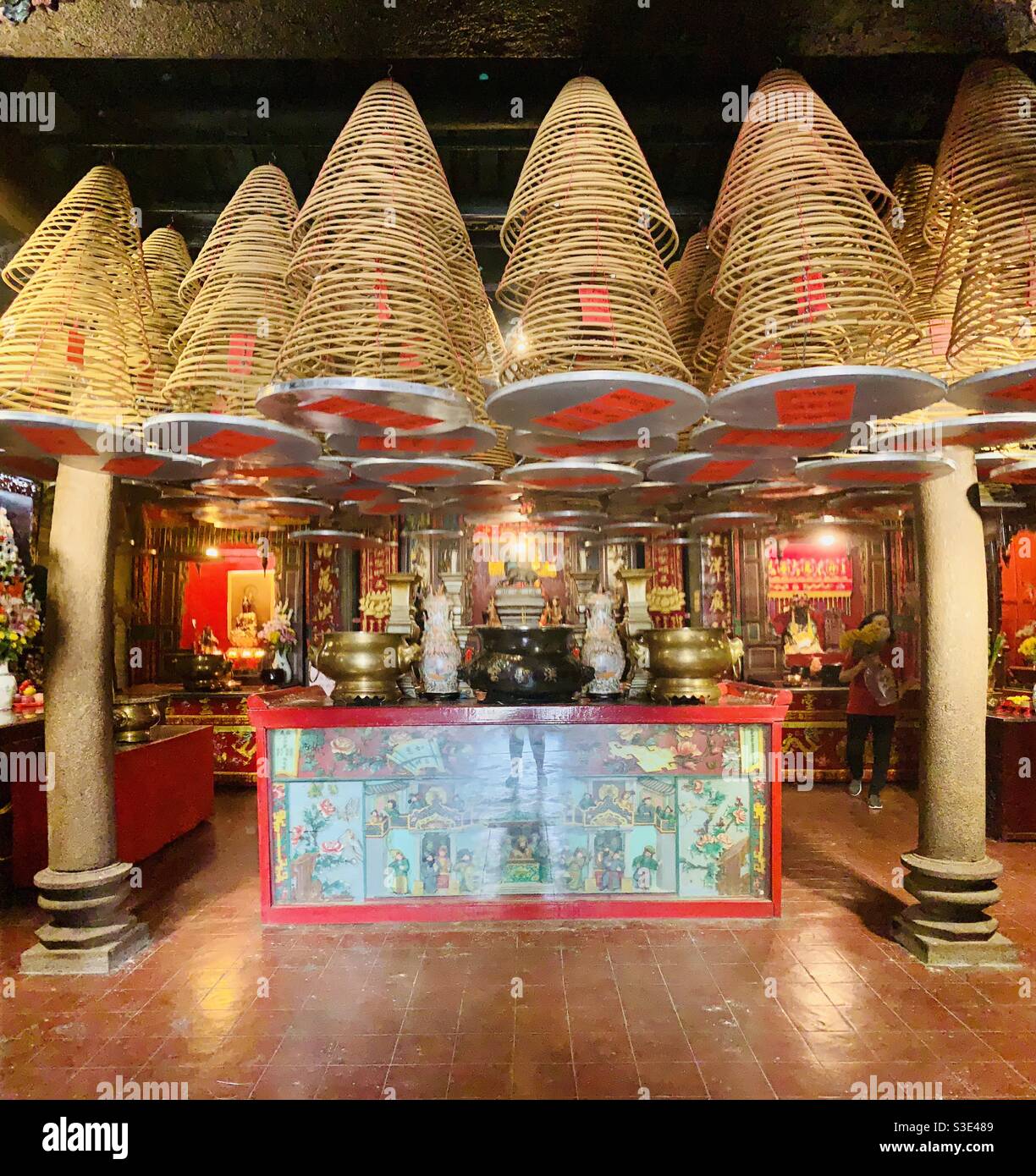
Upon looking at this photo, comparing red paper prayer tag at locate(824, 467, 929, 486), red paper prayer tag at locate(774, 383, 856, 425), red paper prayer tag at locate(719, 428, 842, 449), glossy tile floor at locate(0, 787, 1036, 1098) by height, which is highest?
red paper prayer tag at locate(719, 428, 842, 449)

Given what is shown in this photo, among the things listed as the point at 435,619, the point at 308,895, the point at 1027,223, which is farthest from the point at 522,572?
the point at 1027,223

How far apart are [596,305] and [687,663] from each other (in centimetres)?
246

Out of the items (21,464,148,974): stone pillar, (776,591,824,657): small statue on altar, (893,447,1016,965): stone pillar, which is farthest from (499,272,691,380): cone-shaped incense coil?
(776,591,824,657): small statue on altar

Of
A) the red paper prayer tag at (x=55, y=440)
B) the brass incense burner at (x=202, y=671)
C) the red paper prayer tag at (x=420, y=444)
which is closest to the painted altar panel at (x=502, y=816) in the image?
the red paper prayer tag at (x=420, y=444)

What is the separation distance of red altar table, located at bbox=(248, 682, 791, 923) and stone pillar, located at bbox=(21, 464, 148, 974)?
788 millimetres

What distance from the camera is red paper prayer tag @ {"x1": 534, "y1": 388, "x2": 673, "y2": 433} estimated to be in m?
2.37

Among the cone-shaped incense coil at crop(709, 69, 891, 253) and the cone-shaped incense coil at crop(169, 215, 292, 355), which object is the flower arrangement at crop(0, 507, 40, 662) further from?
the cone-shaped incense coil at crop(709, 69, 891, 253)

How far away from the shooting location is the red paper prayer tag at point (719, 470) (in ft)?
12.4

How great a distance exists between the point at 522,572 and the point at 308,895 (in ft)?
7.71

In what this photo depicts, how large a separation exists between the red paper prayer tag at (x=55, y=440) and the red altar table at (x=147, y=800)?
259 centimetres

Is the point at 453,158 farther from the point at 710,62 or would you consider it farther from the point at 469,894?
the point at 469,894

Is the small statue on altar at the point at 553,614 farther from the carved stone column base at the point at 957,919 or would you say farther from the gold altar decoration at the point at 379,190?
the gold altar decoration at the point at 379,190

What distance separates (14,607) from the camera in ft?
17.9

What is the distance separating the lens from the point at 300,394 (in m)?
2.32
